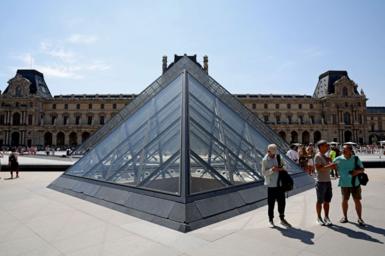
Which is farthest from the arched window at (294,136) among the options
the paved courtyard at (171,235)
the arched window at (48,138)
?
the paved courtyard at (171,235)

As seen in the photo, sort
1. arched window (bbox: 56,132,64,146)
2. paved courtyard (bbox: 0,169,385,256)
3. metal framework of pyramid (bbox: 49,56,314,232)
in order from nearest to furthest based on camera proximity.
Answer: paved courtyard (bbox: 0,169,385,256), metal framework of pyramid (bbox: 49,56,314,232), arched window (bbox: 56,132,64,146)

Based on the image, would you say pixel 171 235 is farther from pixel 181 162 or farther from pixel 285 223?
pixel 285 223

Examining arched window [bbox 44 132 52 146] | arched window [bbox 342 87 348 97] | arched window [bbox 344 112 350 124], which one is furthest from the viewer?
arched window [bbox 342 87 348 97]

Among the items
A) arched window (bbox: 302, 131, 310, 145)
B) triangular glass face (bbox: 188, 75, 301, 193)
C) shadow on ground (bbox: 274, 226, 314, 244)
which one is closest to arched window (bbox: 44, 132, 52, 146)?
arched window (bbox: 302, 131, 310, 145)

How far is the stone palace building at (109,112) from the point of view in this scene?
2178 inches

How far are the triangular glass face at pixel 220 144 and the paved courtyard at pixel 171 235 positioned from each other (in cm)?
100

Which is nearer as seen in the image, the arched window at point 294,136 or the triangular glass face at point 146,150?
the triangular glass face at point 146,150

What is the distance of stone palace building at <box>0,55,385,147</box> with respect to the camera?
55312 millimetres

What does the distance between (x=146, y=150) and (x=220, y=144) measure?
5.39 ft

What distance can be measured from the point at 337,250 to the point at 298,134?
202 feet

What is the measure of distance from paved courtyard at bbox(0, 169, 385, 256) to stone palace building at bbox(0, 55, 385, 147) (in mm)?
52272

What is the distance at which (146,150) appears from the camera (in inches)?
222

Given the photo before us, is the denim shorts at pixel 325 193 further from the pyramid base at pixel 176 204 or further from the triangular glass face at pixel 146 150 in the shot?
the triangular glass face at pixel 146 150

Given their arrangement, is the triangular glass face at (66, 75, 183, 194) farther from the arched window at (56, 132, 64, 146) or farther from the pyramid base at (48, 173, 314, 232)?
the arched window at (56, 132, 64, 146)
